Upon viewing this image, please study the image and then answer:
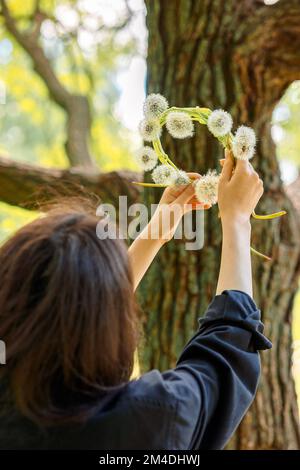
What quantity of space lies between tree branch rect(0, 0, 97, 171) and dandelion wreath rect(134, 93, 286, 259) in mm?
2164

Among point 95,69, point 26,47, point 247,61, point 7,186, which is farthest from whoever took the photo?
point 95,69

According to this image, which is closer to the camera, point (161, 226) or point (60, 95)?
point (161, 226)

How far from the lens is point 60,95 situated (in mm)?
3625

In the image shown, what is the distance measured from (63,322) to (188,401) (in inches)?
7.7

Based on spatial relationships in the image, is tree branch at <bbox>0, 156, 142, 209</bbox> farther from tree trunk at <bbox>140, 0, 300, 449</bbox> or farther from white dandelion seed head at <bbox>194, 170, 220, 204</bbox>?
white dandelion seed head at <bbox>194, 170, 220, 204</bbox>

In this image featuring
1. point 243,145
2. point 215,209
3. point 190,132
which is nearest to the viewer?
point 243,145

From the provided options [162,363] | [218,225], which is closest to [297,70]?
[218,225]

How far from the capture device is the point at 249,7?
218 centimetres

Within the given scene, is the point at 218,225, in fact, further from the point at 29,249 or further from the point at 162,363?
the point at 29,249

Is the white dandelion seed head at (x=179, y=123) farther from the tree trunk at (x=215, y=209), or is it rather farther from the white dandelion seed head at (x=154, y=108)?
the tree trunk at (x=215, y=209)

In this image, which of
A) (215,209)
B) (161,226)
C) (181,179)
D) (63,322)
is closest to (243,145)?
(181,179)

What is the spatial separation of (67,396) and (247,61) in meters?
1.53

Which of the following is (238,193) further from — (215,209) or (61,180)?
(61,180)

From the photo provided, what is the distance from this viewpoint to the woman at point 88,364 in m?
0.88
